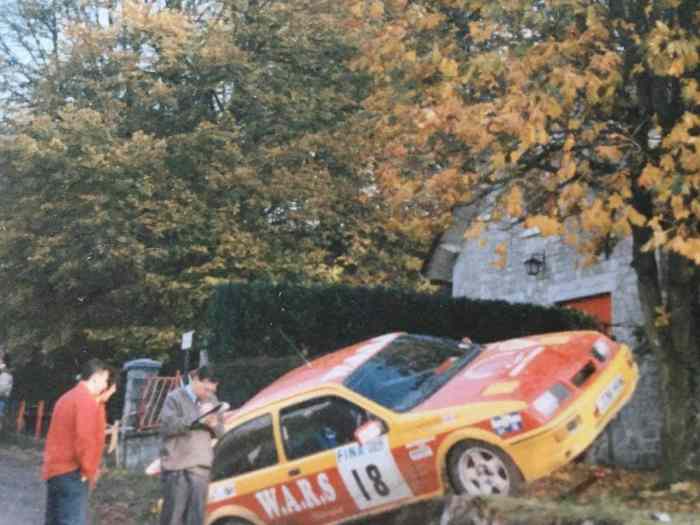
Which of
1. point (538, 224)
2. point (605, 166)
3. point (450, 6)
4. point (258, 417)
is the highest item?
point (450, 6)

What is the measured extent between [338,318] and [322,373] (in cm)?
671

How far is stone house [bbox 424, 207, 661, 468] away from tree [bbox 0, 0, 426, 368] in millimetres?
2955

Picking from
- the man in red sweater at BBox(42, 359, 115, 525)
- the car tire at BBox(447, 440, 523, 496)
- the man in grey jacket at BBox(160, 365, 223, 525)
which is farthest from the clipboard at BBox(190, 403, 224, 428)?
the car tire at BBox(447, 440, 523, 496)

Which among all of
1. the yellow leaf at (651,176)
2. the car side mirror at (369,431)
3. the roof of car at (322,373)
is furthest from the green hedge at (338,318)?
the yellow leaf at (651,176)

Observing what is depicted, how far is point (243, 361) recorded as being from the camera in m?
14.5

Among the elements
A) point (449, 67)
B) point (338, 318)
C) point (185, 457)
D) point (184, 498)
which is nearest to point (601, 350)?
point (449, 67)

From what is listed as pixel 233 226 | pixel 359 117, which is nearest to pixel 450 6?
pixel 359 117

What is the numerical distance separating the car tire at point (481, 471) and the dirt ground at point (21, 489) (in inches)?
256

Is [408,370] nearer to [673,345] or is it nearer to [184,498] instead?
[184,498]

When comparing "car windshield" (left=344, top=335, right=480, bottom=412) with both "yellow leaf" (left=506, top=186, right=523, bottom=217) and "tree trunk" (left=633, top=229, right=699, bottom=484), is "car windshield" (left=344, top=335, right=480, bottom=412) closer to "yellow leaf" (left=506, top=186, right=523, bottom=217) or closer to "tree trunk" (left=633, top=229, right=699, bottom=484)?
A: "yellow leaf" (left=506, top=186, right=523, bottom=217)

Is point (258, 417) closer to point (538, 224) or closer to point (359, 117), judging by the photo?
point (538, 224)

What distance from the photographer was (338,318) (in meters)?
16.2

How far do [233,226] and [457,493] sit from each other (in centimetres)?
1582

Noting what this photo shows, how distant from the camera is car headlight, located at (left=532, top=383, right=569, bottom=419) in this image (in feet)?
25.6
